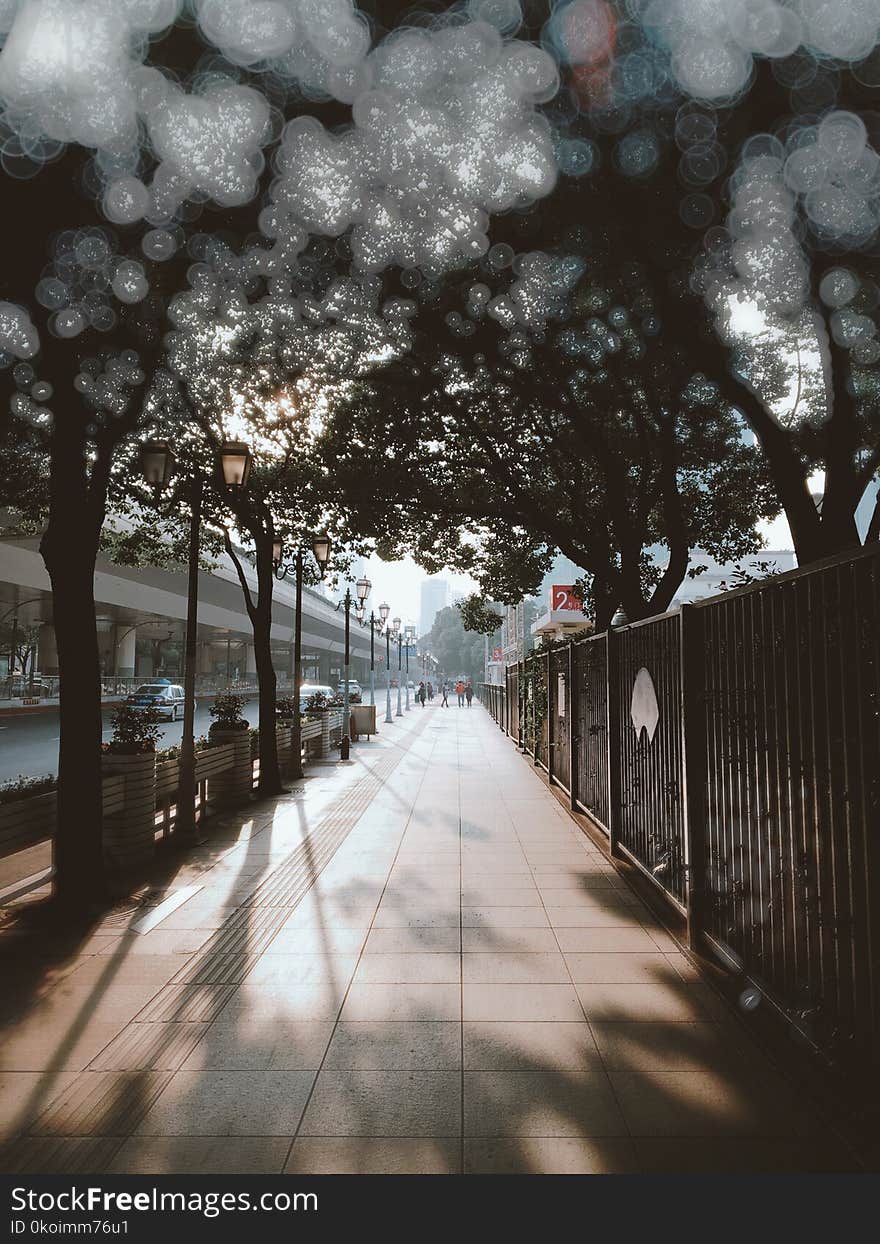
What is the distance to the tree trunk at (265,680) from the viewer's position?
1195 cm

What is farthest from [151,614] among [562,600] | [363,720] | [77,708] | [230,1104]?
[230,1104]

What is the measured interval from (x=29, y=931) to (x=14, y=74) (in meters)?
6.21

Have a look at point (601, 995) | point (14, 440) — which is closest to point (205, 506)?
point (14, 440)

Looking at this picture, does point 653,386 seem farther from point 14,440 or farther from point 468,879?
point 14,440

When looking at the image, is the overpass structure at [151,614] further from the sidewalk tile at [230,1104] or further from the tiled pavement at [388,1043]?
the sidewalk tile at [230,1104]

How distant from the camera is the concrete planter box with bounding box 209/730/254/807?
36.2ft

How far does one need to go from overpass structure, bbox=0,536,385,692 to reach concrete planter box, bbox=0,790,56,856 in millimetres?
7586

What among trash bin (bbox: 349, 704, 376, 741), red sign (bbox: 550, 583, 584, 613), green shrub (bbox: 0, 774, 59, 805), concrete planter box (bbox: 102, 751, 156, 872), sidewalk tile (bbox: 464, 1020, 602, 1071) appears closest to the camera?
sidewalk tile (bbox: 464, 1020, 602, 1071)

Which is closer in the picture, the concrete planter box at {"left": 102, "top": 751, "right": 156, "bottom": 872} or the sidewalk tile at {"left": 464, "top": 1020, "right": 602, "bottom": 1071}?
the sidewalk tile at {"left": 464, "top": 1020, "right": 602, "bottom": 1071}

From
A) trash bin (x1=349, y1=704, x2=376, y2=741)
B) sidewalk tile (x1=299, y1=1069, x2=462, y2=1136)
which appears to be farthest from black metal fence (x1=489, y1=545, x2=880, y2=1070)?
trash bin (x1=349, y1=704, x2=376, y2=741)

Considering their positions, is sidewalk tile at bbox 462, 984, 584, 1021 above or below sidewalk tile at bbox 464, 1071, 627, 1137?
below

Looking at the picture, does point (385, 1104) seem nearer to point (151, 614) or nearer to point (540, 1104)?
point (540, 1104)

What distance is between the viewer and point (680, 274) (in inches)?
264

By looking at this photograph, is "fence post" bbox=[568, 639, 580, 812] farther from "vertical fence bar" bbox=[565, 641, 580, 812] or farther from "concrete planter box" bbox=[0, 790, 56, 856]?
"concrete planter box" bbox=[0, 790, 56, 856]
